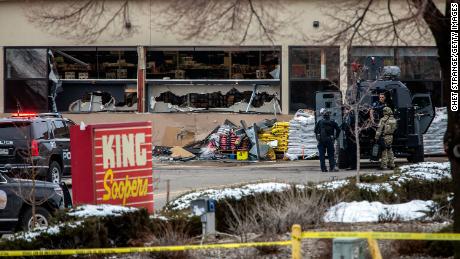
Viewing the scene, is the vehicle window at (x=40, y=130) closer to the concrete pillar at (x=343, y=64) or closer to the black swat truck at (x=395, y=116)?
the concrete pillar at (x=343, y=64)

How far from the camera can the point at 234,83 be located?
35719mm

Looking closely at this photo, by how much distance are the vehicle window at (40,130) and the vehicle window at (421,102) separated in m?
A: 11.4

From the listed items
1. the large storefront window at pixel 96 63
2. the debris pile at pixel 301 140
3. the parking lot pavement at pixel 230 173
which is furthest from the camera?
the large storefront window at pixel 96 63

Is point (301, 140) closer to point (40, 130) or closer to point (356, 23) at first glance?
point (40, 130)

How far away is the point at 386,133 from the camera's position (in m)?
25.2

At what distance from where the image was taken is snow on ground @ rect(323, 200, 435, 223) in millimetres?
11688

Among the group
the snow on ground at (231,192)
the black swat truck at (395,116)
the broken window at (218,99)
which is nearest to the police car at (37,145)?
the black swat truck at (395,116)

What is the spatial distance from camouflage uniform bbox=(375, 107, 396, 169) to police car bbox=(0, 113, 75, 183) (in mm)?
8360

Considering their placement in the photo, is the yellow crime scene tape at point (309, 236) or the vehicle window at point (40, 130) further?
the vehicle window at point (40, 130)

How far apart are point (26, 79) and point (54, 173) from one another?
14404 mm

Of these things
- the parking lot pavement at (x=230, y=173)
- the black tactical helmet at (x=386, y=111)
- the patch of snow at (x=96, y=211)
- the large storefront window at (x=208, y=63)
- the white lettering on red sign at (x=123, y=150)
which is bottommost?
the parking lot pavement at (x=230, y=173)

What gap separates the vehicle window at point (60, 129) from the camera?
2365 centimetres

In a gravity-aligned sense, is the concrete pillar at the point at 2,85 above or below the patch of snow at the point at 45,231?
above

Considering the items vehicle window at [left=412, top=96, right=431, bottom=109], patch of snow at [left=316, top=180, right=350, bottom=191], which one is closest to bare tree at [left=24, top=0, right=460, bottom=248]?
patch of snow at [left=316, top=180, right=350, bottom=191]
